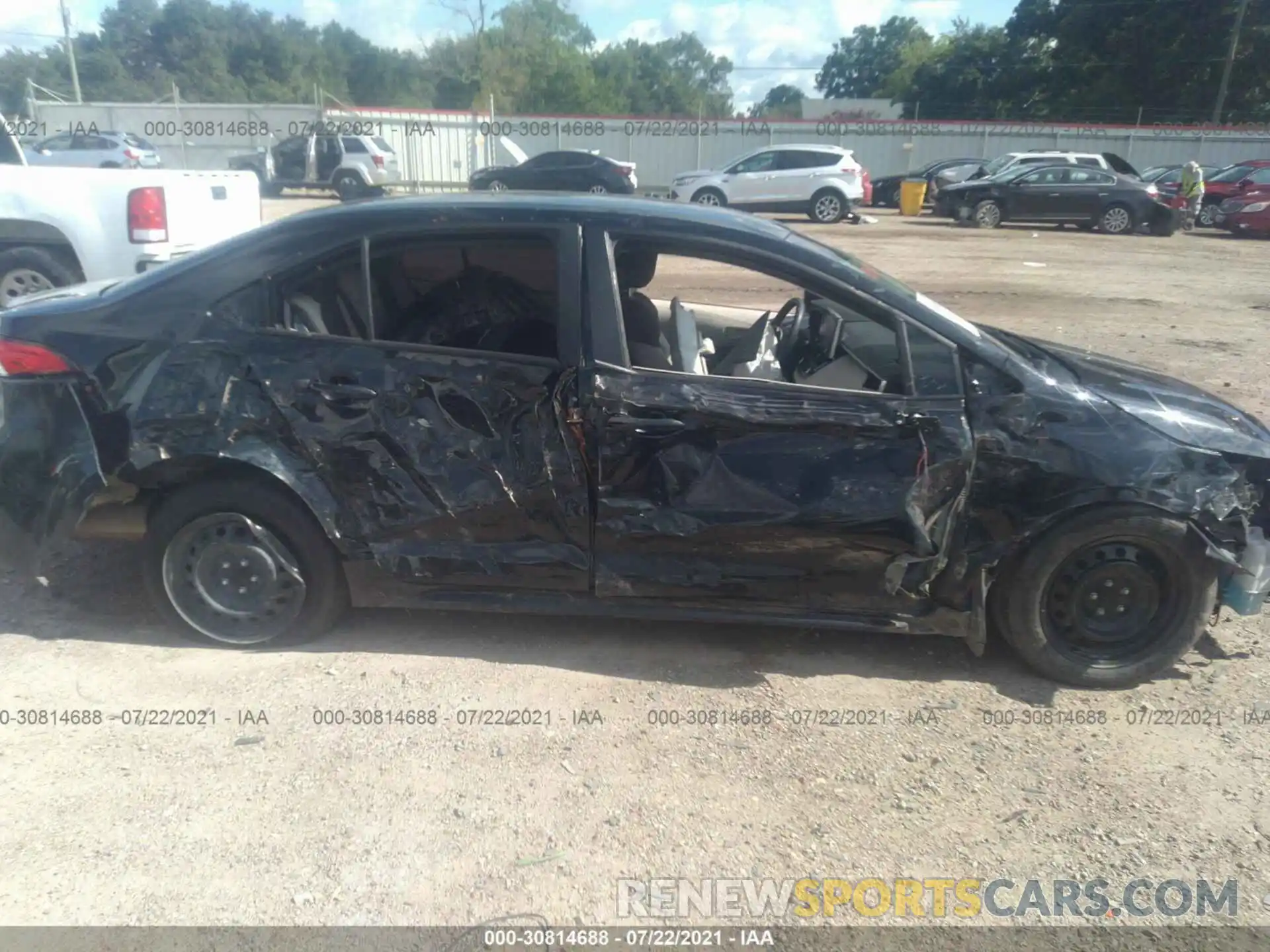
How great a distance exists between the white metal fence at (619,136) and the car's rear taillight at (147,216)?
2737 cm

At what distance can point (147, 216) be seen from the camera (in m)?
7.42

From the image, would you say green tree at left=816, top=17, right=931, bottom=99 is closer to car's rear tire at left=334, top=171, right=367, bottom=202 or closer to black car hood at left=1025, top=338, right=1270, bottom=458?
car's rear tire at left=334, top=171, right=367, bottom=202

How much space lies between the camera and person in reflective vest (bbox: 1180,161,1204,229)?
23.0m

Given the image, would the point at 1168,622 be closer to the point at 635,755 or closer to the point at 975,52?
the point at 635,755

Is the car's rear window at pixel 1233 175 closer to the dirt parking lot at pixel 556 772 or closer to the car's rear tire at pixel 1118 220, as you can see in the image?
the car's rear tire at pixel 1118 220

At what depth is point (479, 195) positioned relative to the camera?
13.1 ft

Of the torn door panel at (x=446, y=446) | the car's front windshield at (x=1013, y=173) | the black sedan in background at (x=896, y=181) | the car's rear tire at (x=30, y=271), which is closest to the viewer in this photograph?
the torn door panel at (x=446, y=446)

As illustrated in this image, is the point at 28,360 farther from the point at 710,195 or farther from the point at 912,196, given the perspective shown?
the point at 912,196

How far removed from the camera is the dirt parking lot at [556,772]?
9.02 feet

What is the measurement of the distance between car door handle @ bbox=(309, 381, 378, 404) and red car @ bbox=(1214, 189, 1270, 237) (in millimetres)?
24172

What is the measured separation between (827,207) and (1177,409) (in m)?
21.9

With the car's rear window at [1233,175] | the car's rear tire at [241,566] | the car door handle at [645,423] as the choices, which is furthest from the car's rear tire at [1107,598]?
the car's rear window at [1233,175]

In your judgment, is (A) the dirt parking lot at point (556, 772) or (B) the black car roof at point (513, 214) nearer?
(A) the dirt parking lot at point (556, 772)

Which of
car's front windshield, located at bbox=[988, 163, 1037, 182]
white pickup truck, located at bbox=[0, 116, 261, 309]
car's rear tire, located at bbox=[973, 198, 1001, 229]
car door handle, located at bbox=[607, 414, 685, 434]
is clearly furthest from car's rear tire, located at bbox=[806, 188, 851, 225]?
car door handle, located at bbox=[607, 414, 685, 434]
